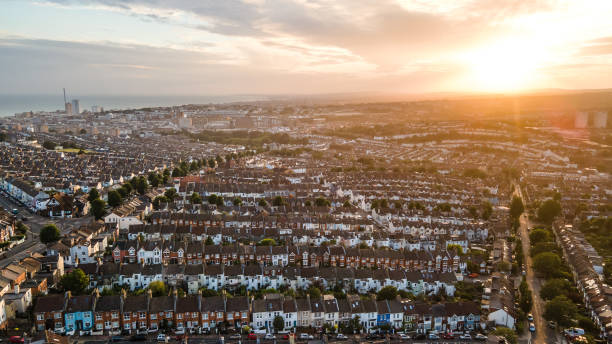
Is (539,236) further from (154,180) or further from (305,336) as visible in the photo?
(154,180)

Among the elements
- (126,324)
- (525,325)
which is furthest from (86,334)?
(525,325)

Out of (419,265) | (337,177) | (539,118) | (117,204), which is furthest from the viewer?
(539,118)

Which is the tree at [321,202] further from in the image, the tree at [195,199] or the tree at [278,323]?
the tree at [278,323]

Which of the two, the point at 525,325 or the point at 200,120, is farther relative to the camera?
the point at 200,120

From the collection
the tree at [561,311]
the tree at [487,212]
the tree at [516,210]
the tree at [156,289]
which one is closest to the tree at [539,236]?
the tree at [487,212]

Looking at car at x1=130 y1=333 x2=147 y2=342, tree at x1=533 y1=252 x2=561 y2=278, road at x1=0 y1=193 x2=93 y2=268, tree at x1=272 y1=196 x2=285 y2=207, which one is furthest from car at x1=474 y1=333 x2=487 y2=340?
road at x1=0 y1=193 x2=93 y2=268

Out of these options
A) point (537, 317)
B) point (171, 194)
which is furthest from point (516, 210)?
point (171, 194)

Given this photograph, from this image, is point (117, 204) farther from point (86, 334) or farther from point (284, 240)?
point (86, 334)
